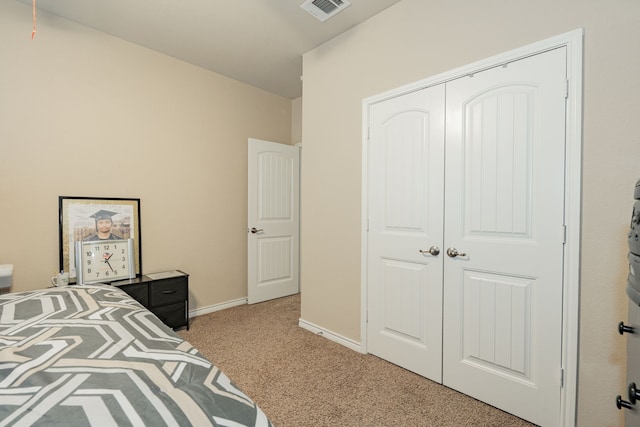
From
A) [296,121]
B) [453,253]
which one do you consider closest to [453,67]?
[453,253]

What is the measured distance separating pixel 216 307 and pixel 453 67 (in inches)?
128

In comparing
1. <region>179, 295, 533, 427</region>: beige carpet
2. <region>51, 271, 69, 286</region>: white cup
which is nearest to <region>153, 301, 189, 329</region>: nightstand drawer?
<region>179, 295, 533, 427</region>: beige carpet

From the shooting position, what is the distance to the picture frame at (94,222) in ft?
8.41

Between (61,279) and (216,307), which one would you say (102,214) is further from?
(216,307)

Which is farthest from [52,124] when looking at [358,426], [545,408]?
[545,408]

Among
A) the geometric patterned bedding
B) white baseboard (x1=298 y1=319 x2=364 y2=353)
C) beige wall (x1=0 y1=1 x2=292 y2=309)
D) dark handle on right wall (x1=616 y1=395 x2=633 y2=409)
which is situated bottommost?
white baseboard (x1=298 y1=319 x2=364 y2=353)

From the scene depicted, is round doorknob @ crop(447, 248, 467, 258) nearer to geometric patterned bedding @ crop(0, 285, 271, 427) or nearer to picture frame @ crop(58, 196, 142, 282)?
geometric patterned bedding @ crop(0, 285, 271, 427)

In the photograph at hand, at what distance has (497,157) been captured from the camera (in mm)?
1829

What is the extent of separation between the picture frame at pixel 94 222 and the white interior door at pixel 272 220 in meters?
1.20

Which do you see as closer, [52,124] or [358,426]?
[358,426]

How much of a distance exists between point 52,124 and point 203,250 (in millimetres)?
1706

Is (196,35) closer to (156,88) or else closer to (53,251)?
(156,88)

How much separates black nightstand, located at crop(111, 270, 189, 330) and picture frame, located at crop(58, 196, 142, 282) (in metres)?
0.29

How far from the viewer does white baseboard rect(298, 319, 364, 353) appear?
2574 millimetres
